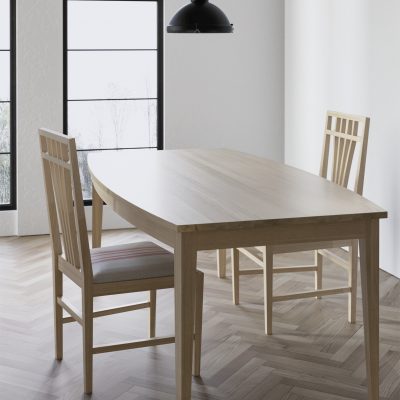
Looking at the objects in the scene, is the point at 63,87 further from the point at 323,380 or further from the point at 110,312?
the point at 323,380

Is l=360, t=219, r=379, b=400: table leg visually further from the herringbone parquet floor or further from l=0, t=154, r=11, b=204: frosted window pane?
l=0, t=154, r=11, b=204: frosted window pane

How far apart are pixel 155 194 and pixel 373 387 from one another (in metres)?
1.06

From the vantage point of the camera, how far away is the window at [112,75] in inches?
246

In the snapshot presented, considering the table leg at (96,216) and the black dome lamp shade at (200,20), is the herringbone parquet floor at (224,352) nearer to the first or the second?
A: the table leg at (96,216)

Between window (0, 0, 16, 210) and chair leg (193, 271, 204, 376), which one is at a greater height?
window (0, 0, 16, 210)

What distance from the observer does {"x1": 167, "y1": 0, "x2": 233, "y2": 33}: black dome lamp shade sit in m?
3.94

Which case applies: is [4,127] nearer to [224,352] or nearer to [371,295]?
[224,352]

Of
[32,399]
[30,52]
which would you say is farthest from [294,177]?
[30,52]

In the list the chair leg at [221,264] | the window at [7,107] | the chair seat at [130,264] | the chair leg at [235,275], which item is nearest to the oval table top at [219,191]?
the chair seat at [130,264]

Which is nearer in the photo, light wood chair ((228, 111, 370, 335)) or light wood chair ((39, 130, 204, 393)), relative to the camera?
light wood chair ((39, 130, 204, 393))

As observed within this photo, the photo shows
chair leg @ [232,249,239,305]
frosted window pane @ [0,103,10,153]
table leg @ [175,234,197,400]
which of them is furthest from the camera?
frosted window pane @ [0,103,10,153]

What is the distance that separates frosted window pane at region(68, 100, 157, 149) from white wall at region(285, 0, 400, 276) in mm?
1053

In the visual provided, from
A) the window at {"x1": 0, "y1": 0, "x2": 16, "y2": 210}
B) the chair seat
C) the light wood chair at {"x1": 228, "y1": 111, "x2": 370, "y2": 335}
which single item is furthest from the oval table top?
the window at {"x1": 0, "y1": 0, "x2": 16, "y2": 210}

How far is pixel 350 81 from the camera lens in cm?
539
